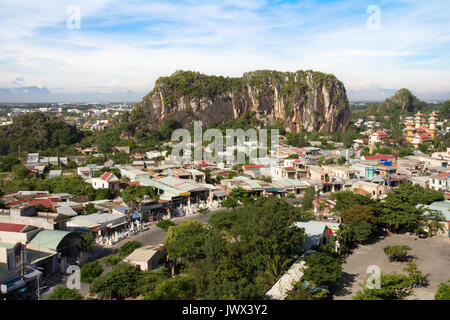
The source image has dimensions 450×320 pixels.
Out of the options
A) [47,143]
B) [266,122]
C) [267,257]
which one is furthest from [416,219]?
[266,122]

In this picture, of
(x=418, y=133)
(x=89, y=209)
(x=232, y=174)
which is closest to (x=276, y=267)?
(x=89, y=209)

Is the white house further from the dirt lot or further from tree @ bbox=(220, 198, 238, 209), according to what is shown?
the dirt lot

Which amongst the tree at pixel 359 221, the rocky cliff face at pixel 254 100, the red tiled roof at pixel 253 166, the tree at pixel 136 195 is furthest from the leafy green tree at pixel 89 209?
the rocky cliff face at pixel 254 100

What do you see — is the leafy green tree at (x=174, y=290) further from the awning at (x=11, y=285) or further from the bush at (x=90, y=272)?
the awning at (x=11, y=285)

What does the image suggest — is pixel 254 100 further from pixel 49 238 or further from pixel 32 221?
pixel 49 238

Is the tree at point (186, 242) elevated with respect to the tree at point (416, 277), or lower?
elevated

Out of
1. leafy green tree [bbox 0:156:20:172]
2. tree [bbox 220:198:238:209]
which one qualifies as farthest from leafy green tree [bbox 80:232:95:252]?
leafy green tree [bbox 0:156:20:172]
